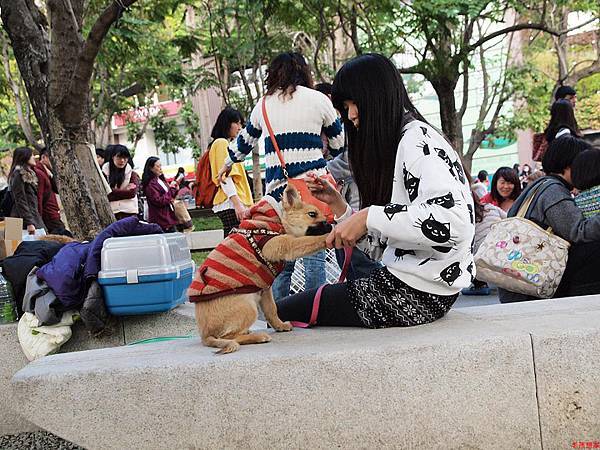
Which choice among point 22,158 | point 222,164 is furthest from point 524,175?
point 222,164

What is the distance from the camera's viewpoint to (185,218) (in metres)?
8.73

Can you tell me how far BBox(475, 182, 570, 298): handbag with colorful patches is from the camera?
12.5 feet

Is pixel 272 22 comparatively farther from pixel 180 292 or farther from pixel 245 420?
pixel 245 420

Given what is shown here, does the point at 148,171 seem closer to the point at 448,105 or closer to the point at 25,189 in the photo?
the point at 25,189

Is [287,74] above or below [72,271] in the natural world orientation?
above

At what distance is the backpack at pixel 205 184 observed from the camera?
6227 mm

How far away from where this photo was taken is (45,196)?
8500 mm

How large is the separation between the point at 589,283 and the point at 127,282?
2.72 m

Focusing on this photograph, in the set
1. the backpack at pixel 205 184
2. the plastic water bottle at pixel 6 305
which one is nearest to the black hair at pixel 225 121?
the backpack at pixel 205 184

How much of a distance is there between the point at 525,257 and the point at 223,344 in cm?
206

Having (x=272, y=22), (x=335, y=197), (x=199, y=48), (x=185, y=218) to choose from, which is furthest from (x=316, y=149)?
(x=199, y=48)

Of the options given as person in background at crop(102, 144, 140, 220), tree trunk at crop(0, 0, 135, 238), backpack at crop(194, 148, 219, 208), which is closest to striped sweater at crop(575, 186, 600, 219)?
backpack at crop(194, 148, 219, 208)

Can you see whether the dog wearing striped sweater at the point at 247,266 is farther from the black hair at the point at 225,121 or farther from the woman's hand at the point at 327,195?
the black hair at the point at 225,121

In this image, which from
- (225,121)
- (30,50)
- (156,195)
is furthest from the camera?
(156,195)
